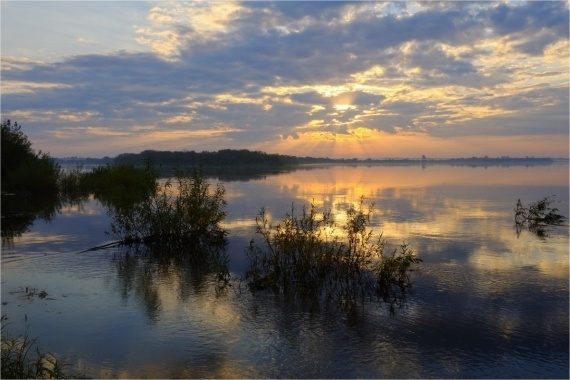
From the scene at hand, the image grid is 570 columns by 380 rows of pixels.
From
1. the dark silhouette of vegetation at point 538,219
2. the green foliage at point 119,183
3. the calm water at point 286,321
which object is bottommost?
the calm water at point 286,321

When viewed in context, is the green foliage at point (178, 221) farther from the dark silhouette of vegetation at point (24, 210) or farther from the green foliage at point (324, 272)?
the dark silhouette of vegetation at point (24, 210)

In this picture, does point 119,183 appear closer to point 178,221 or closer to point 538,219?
point 178,221

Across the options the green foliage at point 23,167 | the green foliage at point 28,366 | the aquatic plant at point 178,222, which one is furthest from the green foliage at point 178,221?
the green foliage at point 23,167

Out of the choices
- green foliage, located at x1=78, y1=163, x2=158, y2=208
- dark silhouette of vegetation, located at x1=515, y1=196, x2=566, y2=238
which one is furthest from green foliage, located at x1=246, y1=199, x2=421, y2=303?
dark silhouette of vegetation, located at x1=515, y1=196, x2=566, y2=238

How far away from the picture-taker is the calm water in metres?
7.41

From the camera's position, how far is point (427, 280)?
12031 millimetres

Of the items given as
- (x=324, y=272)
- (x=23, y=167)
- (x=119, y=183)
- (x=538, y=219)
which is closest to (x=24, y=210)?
(x=119, y=183)

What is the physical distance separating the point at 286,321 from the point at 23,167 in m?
36.1

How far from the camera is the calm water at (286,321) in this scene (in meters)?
7.41

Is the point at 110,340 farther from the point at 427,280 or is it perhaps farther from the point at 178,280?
the point at 427,280

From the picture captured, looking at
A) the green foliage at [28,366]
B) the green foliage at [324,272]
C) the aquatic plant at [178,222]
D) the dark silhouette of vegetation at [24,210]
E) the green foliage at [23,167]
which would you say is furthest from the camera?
the green foliage at [23,167]

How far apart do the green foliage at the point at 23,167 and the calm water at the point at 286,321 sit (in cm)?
2527

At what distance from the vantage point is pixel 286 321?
928 cm

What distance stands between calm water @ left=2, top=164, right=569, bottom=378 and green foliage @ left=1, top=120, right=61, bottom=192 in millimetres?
25269
